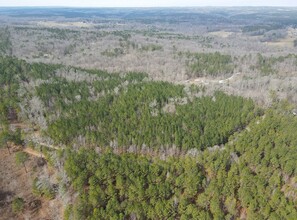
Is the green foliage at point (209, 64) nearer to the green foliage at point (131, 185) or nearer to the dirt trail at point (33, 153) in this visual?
the green foliage at point (131, 185)

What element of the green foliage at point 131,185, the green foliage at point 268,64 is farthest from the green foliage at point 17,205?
the green foliage at point 268,64

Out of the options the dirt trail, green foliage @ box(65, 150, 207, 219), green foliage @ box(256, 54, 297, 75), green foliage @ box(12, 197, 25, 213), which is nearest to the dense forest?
green foliage @ box(65, 150, 207, 219)

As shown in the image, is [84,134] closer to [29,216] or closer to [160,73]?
[29,216]

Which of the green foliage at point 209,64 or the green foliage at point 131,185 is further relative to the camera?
the green foliage at point 209,64

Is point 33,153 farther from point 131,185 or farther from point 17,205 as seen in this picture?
point 131,185

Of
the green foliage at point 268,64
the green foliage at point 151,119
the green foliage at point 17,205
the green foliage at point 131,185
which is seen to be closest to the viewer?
the green foliage at point 131,185

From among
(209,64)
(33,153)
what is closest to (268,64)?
(209,64)
